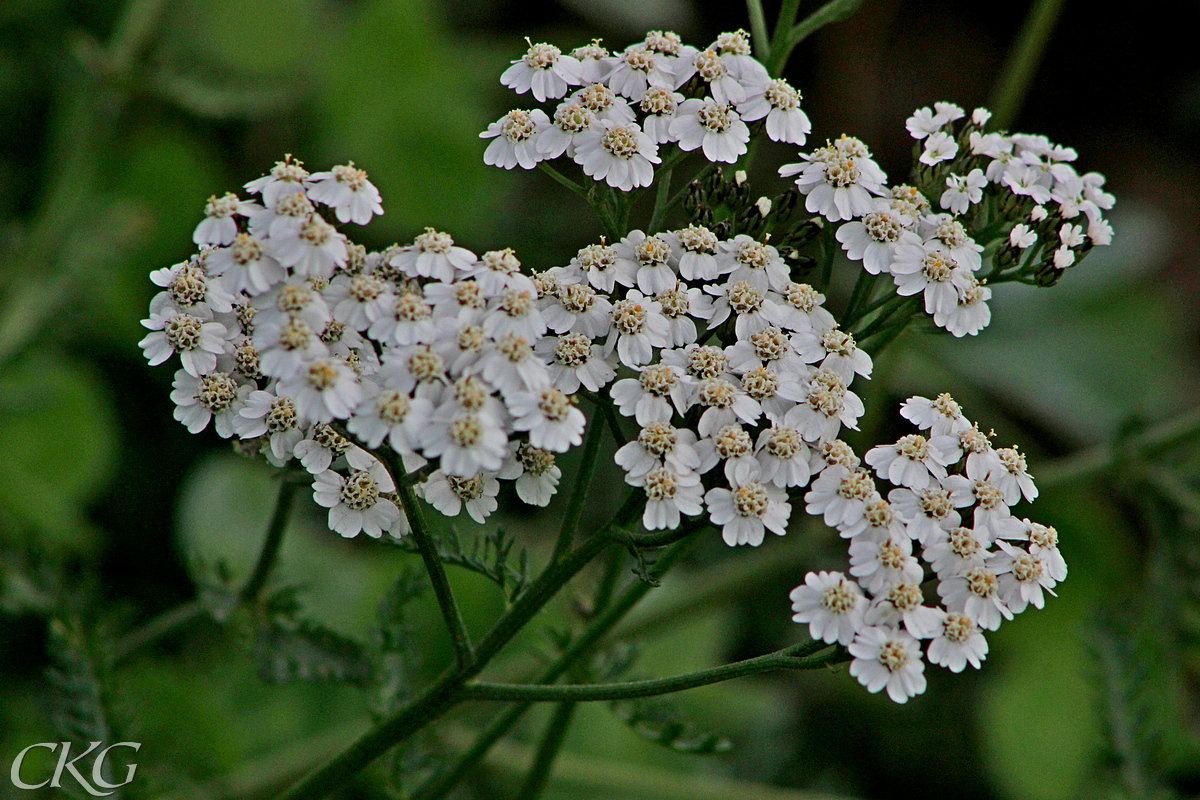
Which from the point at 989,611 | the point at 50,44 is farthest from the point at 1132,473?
the point at 50,44

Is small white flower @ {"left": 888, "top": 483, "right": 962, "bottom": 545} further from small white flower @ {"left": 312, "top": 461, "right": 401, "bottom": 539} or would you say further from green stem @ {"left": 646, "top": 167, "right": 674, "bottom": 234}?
small white flower @ {"left": 312, "top": 461, "right": 401, "bottom": 539}

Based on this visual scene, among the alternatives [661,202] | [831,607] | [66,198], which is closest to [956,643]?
[831,607]

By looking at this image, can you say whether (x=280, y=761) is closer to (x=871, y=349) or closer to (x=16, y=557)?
(x=16, y=557)

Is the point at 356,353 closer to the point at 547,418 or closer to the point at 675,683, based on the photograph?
the point at 547,418

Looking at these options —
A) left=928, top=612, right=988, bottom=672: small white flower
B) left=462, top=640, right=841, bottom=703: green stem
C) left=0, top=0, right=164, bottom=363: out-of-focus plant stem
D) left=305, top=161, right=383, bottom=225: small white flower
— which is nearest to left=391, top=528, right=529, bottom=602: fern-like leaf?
left=462, top=640, right=841, bottom=703: green stem

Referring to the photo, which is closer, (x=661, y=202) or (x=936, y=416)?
(x=936, y=416)

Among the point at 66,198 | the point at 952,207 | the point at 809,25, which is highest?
the point at 66,198
